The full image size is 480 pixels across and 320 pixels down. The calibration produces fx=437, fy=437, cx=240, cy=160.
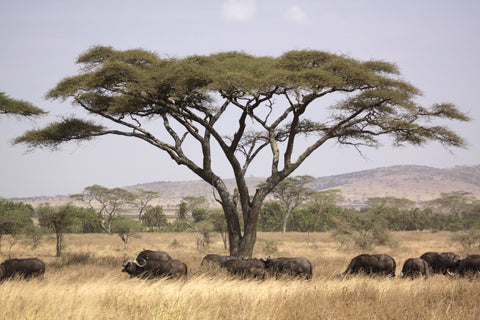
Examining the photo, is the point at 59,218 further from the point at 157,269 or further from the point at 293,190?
the point at 293,190

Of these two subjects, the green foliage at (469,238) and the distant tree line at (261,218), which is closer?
the green foliage at (469,238)

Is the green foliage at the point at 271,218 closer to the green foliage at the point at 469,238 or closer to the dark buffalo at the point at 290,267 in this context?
the green foliage at the point at 469,238

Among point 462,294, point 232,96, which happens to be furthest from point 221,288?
point 232,96

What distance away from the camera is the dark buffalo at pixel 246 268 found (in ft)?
40.0


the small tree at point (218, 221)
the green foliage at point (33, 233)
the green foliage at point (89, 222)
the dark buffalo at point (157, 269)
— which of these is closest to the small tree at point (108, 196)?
the green foliage at point (89, 222)

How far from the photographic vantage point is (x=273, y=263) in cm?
1296

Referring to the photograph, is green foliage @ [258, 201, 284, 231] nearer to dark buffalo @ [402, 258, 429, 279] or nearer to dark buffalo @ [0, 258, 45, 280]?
dark buffalo @ [402, 258, 429, 279]

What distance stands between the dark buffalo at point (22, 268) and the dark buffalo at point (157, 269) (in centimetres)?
244

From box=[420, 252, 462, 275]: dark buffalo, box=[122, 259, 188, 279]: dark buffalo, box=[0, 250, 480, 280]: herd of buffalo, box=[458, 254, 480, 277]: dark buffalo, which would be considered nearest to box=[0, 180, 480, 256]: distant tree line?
box=[0, 250, 480, 280]: herd of buffalo

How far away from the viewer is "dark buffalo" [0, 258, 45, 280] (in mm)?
12266

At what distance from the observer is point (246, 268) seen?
1252 cm

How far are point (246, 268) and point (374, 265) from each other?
3.89m

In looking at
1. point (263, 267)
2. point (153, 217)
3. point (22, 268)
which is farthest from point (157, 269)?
point (153, 217)

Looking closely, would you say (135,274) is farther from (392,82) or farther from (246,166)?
(392,82)
